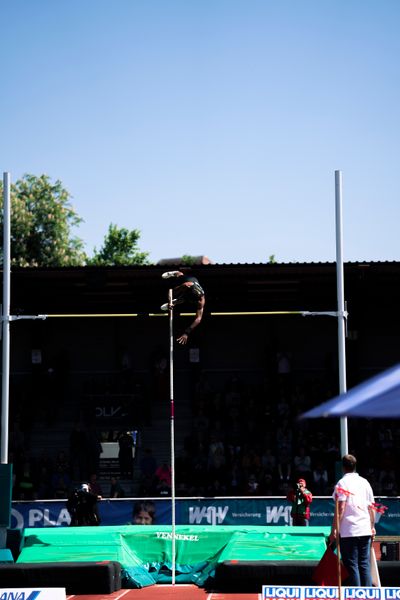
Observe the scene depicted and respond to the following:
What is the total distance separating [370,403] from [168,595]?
9.39 m

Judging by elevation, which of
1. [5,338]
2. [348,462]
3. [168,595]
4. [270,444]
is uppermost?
[5,338]

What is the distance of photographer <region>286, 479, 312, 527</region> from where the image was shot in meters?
19.2

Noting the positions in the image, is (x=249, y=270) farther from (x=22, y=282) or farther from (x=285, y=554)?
(x=285, y=554)

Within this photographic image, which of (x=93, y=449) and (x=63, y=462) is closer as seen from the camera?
(x=63, y=462)

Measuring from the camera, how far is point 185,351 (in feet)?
111

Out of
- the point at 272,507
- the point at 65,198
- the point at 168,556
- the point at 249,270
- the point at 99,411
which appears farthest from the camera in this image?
the point at 65,198

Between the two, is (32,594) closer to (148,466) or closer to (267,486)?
(267,486)

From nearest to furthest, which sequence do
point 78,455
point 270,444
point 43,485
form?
point 43,485 → point 78,455 → point 270,444

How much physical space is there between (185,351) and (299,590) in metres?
23.3

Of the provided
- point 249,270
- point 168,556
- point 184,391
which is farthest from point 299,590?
point 184,391

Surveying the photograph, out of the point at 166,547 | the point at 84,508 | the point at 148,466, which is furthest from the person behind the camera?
the point at 148,466

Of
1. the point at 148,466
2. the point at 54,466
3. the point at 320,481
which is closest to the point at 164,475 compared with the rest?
the point at 148,466

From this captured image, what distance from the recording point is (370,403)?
6785 millimetres

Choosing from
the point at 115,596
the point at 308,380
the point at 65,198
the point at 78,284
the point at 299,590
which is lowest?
the point at 115,596
